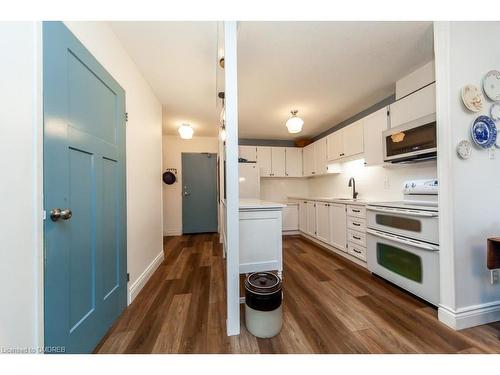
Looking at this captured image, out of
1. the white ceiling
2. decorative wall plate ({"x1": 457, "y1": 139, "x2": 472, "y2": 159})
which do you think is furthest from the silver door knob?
decorative wall plate ({"x1": 457, "y1": 139, "x2": 472, "y2": 159})

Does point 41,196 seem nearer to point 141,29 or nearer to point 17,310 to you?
point 17,310

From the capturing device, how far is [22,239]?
0.81 meters

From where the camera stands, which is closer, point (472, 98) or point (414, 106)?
point (472, 98)

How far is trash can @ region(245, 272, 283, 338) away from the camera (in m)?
1.33

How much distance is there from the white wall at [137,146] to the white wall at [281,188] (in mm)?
2604

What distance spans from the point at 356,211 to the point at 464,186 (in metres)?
1.26

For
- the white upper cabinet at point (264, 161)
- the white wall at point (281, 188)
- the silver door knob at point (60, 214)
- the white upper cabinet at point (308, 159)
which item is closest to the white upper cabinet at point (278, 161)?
the white upper cabinet at point (264, 161)

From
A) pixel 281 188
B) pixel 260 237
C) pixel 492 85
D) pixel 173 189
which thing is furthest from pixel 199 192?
pixel 492 85

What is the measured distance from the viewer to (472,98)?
1.43 m

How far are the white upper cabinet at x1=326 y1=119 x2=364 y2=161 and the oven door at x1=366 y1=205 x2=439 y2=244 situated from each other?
44.3 inches

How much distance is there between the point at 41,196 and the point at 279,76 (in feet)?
7.60

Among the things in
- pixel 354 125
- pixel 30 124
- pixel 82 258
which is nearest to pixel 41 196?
pixel 30 124

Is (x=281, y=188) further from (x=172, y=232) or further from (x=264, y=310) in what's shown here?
(x=264, y=310)
